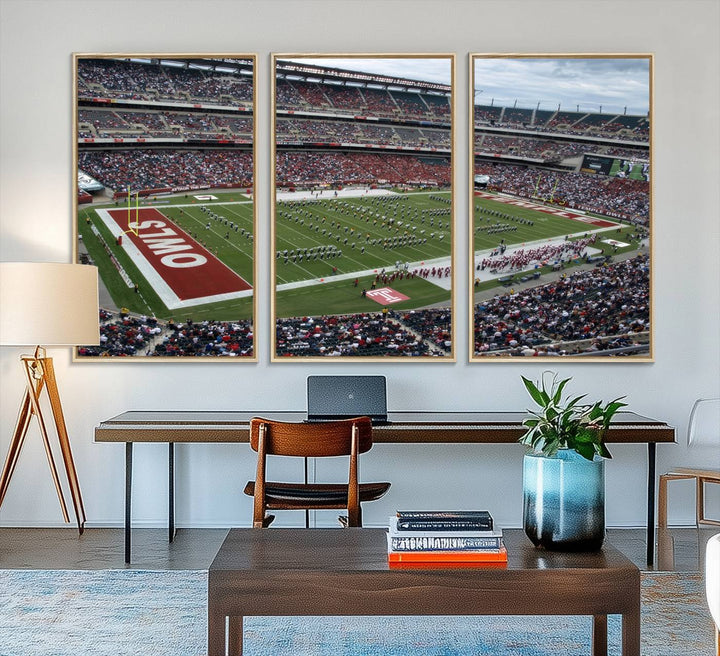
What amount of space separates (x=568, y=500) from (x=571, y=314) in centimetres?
→ 252

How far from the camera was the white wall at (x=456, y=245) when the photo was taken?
15.3 ft

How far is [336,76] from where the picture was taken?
4.69 meters

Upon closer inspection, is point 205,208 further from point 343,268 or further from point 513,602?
point 513,602

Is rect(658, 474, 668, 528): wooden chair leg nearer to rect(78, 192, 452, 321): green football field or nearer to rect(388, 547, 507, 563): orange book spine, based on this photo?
rect(78, 192, 452, 321): green football field

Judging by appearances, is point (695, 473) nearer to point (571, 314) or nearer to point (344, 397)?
point (571, 314)

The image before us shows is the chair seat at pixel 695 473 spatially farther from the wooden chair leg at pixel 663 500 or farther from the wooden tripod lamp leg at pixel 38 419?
the wooden tripod lamp leg at pixel 38 419

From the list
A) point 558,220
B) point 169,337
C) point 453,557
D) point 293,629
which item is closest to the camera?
point 453,557

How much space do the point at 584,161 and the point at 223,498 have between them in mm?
2778

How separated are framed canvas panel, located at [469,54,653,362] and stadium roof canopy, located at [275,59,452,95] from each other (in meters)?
0.24

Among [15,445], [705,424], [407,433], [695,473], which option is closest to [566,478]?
[407,433]

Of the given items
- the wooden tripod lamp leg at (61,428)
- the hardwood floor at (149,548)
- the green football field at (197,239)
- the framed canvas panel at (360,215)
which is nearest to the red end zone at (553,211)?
the framed canvas panel at (360,215)

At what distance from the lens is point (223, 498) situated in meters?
4.68

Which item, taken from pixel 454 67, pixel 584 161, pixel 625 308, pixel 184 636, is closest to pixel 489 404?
pixel 625 308

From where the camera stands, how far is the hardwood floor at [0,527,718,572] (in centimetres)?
388
